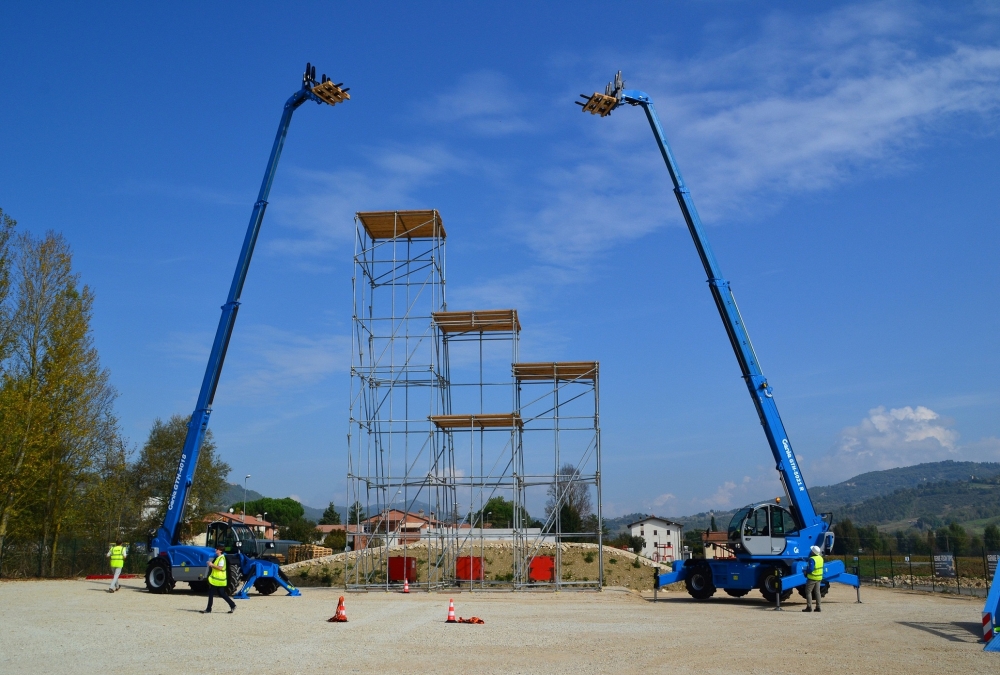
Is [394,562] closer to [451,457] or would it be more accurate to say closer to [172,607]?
[451,457]

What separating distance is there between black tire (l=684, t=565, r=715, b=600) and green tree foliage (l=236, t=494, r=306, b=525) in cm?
9570

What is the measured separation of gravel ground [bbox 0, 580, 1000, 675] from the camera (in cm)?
1273

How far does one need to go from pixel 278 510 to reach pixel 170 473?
6532cm

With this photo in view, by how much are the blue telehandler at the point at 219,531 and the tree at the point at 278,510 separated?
91.5 meters

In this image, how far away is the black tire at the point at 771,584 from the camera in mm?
23641

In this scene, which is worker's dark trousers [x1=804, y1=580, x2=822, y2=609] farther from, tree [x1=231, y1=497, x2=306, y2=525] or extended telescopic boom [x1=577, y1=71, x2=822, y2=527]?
tree [x1=231, y1=497, x2=306, y2=525]

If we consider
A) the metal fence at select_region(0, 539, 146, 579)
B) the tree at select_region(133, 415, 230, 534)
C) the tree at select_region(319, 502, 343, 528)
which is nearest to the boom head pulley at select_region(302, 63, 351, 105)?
the metal fence at select_region(0, 539, 146, 579)

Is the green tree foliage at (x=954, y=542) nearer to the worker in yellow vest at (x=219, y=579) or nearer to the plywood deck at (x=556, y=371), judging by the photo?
the plywood deck at (x=556, y=371)

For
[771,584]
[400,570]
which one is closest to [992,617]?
[771,584]

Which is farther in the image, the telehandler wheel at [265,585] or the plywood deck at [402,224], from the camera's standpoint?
the plywood deck at [402,224]

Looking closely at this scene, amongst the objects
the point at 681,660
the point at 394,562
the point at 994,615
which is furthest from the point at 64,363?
the point at 994,615

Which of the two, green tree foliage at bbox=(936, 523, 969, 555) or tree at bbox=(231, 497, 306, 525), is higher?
tree at bbox=(231, 497, 306, 525)

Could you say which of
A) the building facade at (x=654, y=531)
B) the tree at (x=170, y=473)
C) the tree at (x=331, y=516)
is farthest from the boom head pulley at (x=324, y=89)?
the tree at (x=331, y=516)

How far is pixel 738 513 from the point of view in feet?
82.9
